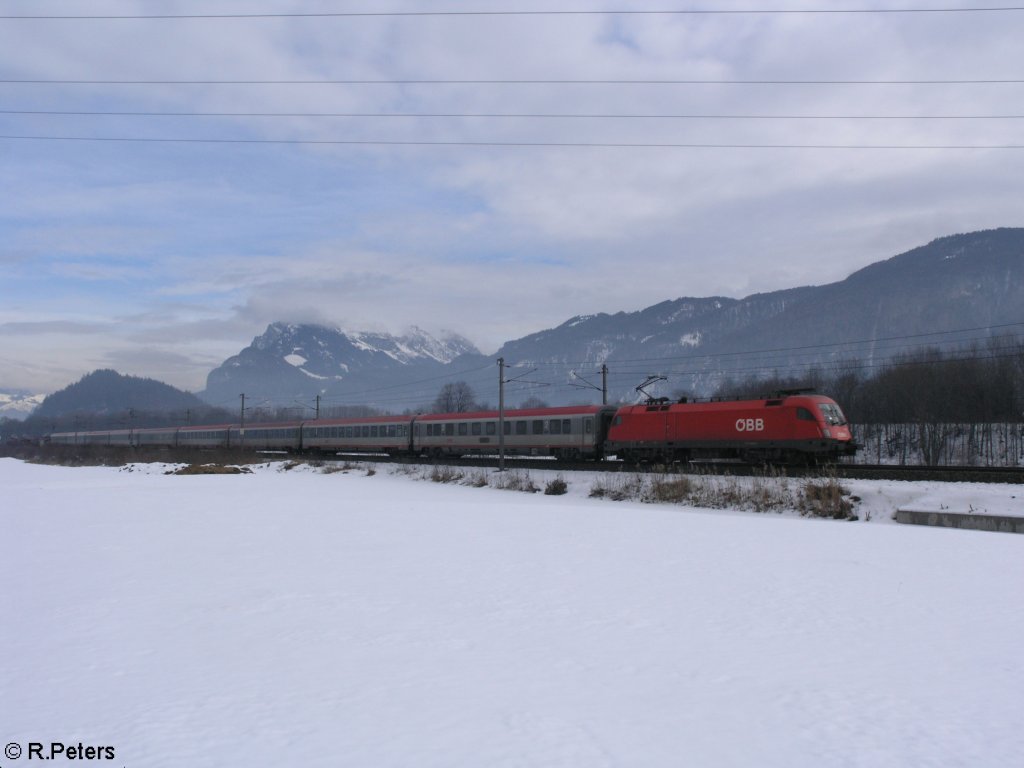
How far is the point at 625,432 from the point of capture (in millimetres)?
40875

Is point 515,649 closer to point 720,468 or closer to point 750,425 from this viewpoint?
point 720,468

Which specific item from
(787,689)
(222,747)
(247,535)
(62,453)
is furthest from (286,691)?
(62,453)

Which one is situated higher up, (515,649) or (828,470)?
(828,470)

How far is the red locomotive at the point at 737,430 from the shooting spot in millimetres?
32875

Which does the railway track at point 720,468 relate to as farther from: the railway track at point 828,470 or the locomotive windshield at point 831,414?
the locomotive windshield at point 831,414

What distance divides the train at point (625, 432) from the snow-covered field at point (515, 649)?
13.6 m

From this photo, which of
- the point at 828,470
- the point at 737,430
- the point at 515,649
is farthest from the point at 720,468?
the point at 515,649

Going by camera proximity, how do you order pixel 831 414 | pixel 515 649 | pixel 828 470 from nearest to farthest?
pixel 515 649 → pixel 828 470 → pixel 831 414

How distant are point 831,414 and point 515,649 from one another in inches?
1096

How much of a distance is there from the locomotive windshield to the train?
0.18 feet

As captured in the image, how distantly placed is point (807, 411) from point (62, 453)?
3925 inches

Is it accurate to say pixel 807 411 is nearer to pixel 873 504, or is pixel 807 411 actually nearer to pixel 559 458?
pixel 873 504

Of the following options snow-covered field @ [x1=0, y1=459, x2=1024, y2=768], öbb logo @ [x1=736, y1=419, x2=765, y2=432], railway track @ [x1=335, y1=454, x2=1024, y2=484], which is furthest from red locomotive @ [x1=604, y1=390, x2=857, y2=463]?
snow-covered field @ [x1=0, y1=459, x2=1024, y2=768]

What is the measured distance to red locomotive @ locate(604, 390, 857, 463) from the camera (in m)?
32.9
